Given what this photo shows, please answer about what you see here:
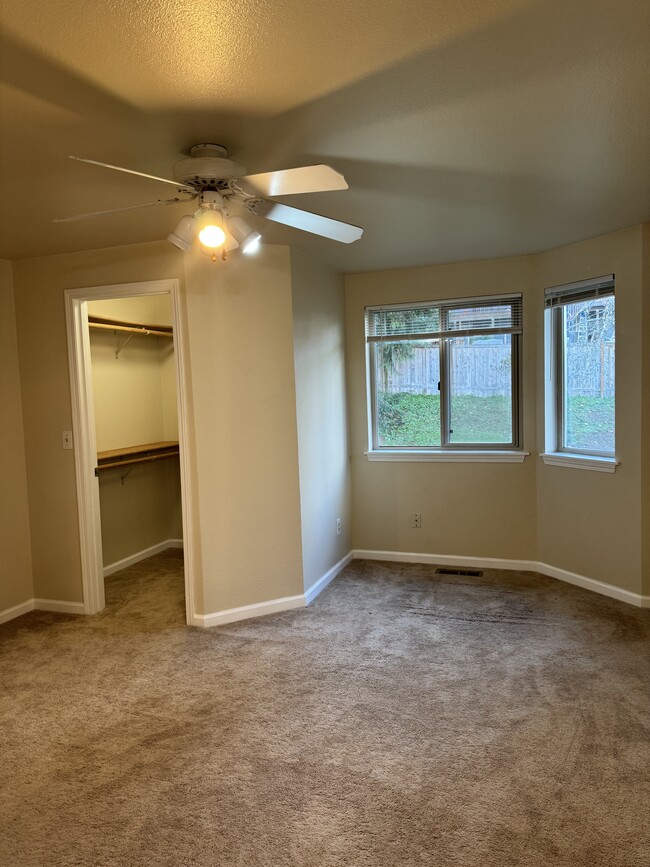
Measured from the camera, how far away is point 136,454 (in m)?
4.70

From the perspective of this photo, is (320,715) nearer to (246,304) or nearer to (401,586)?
(401,586)

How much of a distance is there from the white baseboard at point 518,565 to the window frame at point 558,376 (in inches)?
30.9

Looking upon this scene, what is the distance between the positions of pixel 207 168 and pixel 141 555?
3.82 metres

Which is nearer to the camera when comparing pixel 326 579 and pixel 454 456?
pixel 326 579

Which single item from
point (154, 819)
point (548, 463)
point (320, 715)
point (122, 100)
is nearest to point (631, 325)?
point (548, 463)

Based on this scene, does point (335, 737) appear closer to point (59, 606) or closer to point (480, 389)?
point (59, 606)

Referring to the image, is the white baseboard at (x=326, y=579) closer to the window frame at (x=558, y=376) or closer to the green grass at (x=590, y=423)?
the window frame at (x=558, y=376)

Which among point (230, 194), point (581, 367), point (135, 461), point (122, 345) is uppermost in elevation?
point (230, 194)

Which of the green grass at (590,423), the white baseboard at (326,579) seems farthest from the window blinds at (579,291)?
the white baseboard at (326,579)

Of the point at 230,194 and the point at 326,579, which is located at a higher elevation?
the point at 230,194

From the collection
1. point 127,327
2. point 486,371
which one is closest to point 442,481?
point 486,371

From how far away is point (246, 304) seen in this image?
3.53m

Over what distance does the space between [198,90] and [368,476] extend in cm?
338

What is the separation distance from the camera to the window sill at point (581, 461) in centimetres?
375
